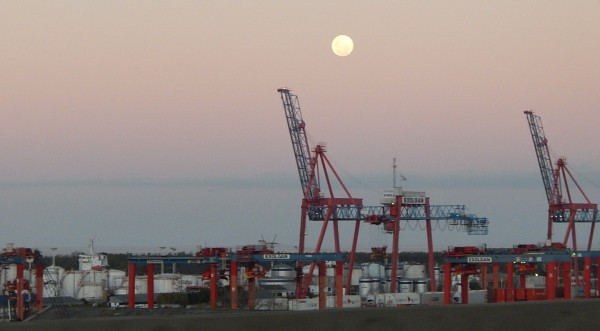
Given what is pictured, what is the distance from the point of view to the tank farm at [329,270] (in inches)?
3081

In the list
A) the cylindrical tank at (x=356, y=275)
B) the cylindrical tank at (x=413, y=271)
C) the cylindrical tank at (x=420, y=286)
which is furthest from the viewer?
the cylindrical tank at (x=356, y=275)

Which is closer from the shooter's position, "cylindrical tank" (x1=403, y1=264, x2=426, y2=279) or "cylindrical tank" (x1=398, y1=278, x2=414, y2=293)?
"cylindrical tank" (x1=398, y1=278, x2=414, y2=293)

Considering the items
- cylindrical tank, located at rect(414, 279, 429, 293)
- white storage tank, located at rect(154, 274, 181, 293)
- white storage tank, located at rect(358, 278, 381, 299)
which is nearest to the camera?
cylindrical tank, located at rect(414, 279, 429, 293)

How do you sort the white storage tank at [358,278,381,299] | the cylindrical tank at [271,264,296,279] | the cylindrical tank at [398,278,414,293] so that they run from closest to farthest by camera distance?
the cylindrical tank at [398,278,414,293] < the white storage tank at [358,278,381,299] < the cylindrical tank at [271,264,296,279]

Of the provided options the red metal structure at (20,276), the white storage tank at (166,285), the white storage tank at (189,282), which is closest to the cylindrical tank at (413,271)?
the white storage tank at (189,282)

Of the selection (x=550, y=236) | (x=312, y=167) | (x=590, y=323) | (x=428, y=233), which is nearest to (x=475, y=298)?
(x=428, y=233)

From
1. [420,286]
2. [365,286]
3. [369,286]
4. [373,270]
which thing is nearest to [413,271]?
[373,270]

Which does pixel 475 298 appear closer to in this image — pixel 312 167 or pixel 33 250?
pixel 312 167

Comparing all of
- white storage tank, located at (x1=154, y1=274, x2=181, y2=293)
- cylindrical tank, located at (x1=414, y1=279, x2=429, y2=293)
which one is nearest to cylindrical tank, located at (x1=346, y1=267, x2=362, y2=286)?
cylindrical tank, located at (x1=414, y1=279, x2=429, y2=293)

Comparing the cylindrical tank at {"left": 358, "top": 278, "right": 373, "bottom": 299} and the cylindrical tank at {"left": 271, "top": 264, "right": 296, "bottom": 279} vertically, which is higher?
the cylindrical tank at {"left": 271, "top": 264, "right": 296, "bottom": 279}

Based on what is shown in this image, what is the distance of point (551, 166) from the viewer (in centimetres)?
12362

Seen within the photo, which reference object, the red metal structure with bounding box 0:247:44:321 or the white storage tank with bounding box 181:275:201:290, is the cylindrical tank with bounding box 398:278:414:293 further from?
the red metal structure with bounding box 0:247:44:321

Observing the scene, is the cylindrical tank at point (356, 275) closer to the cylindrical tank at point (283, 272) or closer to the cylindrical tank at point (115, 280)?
the cylindrical tank at point (283, 272)

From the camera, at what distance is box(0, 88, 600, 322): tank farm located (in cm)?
7825
